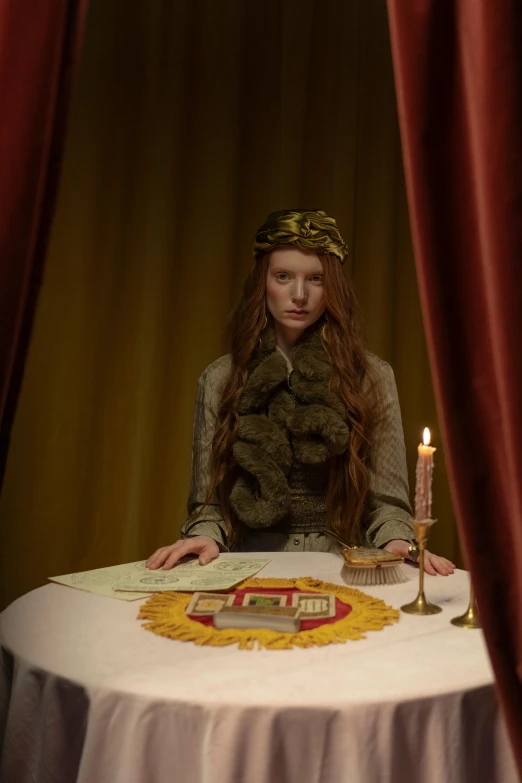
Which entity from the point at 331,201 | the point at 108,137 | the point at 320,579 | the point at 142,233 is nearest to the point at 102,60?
the point at 108,137

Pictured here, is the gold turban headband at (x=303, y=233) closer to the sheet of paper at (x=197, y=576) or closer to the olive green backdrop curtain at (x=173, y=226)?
the olive green backdrop curtain at (x=173, y=226)

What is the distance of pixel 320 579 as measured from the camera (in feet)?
4.85

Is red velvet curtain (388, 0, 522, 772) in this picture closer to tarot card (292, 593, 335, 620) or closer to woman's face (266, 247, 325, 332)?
tarot card (292, 593, 335, 620)

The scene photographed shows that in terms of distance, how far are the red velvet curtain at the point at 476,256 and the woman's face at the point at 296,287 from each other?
1.21 metres

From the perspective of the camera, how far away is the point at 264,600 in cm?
122

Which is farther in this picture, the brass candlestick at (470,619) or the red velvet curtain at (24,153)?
the brass candlestick at (470,619)

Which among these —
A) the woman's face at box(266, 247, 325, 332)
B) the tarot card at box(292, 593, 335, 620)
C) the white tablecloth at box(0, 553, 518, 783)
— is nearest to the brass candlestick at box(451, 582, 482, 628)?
the white tablecloth at box(0, 553, 518, 783)

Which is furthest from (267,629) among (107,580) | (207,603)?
(107,580)

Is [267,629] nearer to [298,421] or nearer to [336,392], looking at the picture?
[298,421]

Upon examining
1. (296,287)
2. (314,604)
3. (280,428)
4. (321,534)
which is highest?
(296,287)

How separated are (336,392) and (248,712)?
50.9 inches

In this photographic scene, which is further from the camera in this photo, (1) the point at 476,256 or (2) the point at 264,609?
(2) the point at 264,609

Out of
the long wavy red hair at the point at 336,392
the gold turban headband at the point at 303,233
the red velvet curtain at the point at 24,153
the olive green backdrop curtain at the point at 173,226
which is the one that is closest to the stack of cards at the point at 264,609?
the red velvet curtain at the point at 24,153

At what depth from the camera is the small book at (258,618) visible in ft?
3.71
